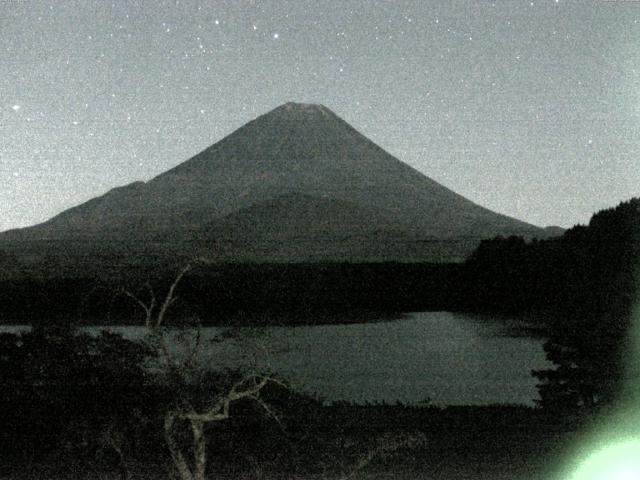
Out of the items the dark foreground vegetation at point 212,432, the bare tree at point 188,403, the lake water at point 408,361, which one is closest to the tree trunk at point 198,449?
the bare tree at point 188,403

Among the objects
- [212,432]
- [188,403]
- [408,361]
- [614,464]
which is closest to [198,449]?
[188,403]

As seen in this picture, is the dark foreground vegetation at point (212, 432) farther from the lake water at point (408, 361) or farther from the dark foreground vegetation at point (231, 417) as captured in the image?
the lake water at point (408, 361)

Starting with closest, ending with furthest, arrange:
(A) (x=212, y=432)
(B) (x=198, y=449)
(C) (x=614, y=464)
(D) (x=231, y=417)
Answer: (B) (x=198, y=449)
(C) (x=614, y=464)
(A) (x=212, y=432)
(D) (x=231, y=417)

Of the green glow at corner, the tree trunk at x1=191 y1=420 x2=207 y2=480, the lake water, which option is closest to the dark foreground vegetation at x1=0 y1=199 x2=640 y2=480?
the tree trunk at x1=191 y1=420 x2=207 y2=480

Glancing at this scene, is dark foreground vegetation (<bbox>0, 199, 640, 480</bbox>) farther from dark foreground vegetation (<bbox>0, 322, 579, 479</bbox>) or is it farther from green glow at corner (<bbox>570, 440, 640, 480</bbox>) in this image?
green glow at corner (<bbox>570, 440, 640, 480</bbox>)

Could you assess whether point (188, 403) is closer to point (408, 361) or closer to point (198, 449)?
point (198, 449)

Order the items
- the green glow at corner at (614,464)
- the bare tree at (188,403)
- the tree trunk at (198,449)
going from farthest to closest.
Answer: the green glow at corner at (614,464), the tree trunk at (198,449), the bare tree at (188,403)
